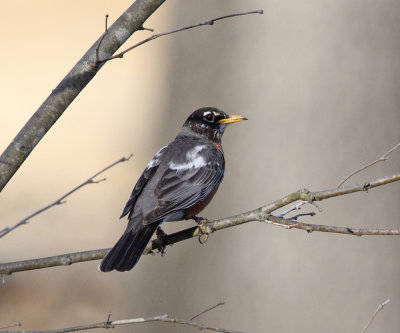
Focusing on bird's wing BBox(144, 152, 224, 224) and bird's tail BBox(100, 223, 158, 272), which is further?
bird's wing BBox(144, 152, 224, 224)

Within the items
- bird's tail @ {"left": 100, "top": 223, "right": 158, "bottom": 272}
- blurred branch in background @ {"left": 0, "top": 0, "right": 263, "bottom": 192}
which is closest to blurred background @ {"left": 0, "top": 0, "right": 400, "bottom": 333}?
bird's tail @ {"left": 100, "top": 223, "right": 158, "bottom": 272}

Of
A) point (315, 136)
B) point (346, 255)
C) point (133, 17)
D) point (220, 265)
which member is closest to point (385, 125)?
point (315, 136)

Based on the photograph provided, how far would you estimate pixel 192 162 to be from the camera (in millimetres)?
5863

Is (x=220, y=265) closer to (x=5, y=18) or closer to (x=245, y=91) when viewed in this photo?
(x=245, y=91)

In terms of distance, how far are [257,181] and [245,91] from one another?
3.65 ft

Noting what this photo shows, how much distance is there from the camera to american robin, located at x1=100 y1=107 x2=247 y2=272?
15.6 feet

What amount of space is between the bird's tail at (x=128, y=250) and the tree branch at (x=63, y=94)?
862 mm

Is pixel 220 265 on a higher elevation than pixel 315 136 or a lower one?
lower

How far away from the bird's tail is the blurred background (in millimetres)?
3243

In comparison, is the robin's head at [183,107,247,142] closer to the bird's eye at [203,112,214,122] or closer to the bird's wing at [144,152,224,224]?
the bird's eye at [203,112,214,122]

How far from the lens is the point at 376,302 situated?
25.7 feet

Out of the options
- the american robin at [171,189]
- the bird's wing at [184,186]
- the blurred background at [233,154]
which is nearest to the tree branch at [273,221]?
the american robin at [171,189]

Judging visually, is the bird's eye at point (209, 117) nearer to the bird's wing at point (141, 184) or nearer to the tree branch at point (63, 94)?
the bird's wing at point (141, 184)

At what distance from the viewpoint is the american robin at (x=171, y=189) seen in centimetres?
474
